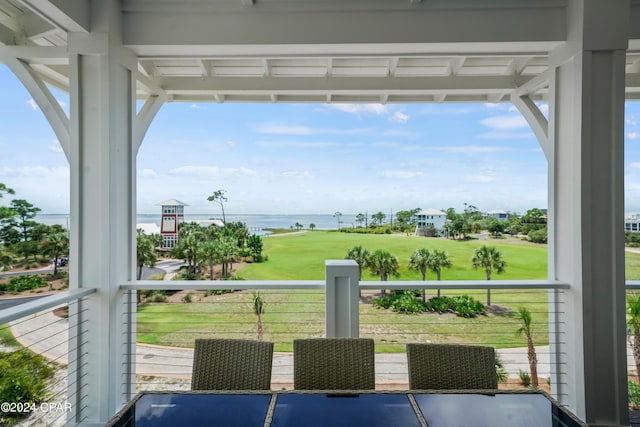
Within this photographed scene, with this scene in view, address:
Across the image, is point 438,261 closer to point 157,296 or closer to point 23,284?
point 157,296

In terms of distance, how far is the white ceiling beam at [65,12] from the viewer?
1.89 m

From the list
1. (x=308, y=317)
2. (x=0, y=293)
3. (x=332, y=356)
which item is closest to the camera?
(x=332, y=356)

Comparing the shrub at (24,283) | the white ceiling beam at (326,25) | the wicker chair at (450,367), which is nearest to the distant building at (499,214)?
the white ceiling beam at (326,25)

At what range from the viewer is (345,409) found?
1.22 metres

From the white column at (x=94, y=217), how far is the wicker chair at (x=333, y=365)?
1524 mm

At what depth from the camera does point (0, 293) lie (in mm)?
5188

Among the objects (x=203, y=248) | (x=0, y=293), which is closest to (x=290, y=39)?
(x=0, y=293)

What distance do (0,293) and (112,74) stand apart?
518 cm

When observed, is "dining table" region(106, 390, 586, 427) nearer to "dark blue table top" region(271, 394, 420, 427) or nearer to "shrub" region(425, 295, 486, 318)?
"dark blue table top" region(271, 394, 420, 427)

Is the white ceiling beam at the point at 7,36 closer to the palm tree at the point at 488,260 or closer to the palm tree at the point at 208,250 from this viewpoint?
the palm tree at the point at 208,250

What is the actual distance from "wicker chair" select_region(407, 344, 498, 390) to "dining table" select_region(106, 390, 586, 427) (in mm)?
170

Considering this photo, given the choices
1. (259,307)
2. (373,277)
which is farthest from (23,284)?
(373,277)

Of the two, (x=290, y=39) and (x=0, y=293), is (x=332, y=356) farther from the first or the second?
(x=0, y=293)

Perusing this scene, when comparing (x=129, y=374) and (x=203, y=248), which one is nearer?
(x=129, y=374)
